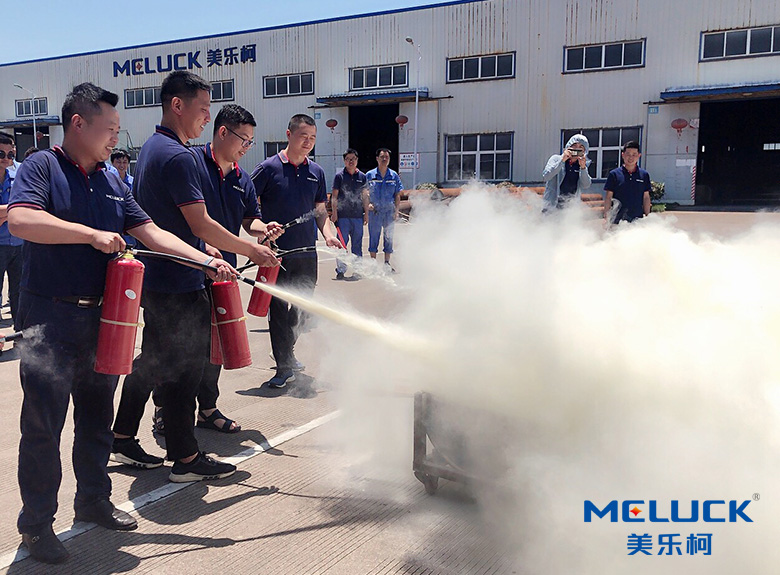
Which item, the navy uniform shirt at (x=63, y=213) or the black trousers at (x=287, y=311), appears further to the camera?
the black trousers at (x=287, y=311)

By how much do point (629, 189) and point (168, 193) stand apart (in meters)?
5.89

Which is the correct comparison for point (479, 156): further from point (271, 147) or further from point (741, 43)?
point (271, 147)

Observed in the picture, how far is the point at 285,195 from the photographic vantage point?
5504 millimetres

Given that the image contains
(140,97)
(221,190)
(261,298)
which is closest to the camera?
(221,190)

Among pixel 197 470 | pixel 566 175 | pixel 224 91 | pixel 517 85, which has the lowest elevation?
pixel 197 470

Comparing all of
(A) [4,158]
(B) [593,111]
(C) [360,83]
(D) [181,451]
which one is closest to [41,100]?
(C) [360,83]

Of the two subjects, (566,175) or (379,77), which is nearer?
(566,175)

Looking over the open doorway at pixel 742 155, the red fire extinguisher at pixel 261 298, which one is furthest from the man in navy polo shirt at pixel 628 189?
the open doorway at pixel 742 155

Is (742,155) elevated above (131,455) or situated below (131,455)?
above

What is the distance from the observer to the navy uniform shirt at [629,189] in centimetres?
775

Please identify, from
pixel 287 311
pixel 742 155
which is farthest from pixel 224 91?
pixel 287 311

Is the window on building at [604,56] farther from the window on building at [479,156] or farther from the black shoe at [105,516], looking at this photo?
the black shoe at [105,516]

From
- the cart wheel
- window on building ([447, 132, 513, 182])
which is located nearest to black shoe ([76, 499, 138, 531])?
the cart wheel

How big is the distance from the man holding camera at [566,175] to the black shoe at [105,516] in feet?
15.6
